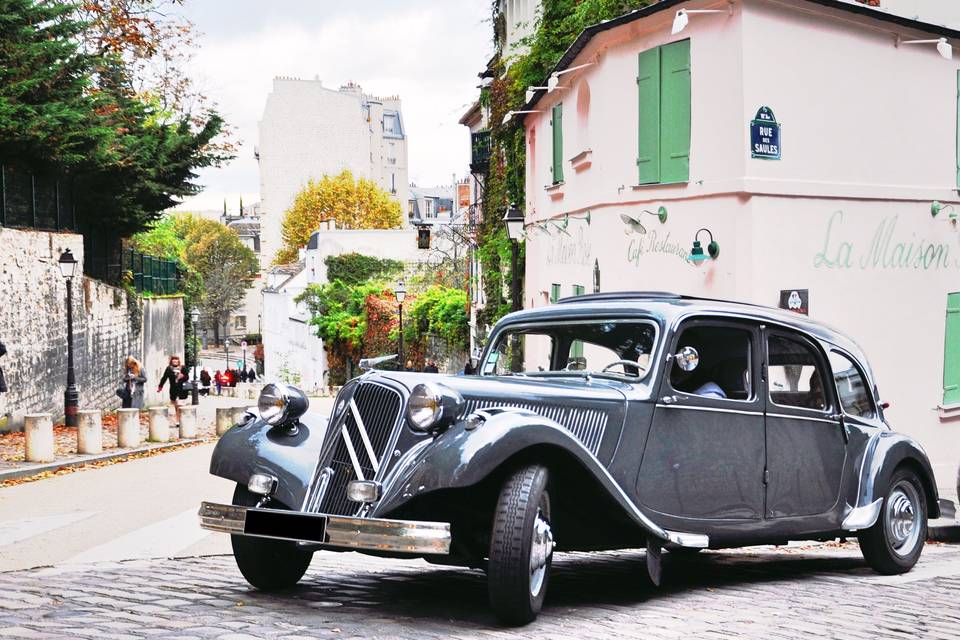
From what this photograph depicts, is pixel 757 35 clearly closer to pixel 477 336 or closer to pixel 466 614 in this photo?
pixel 466 614

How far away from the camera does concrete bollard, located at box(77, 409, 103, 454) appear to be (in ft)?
62.1

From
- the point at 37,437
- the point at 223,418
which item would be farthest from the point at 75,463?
the point at 223,418

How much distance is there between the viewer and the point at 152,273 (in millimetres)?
39531

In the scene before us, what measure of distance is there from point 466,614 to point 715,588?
202 cm

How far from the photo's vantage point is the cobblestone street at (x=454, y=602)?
5.57 m

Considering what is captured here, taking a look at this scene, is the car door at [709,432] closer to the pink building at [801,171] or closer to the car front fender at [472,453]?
the car front fender at [472,453]

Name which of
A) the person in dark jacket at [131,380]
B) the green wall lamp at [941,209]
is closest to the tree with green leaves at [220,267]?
the person in dark jacket at [131,380]

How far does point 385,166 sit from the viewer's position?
4355 inches

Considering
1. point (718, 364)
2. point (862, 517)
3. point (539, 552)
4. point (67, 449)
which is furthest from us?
point (67, 449)

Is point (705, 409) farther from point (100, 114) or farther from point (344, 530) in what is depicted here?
point (100, 114)

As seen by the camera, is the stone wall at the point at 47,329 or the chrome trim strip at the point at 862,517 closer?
the chrome trim strip at the point at 862,517

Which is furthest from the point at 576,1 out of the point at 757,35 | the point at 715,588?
the point at 715,588

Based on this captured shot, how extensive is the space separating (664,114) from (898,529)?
27.4ft

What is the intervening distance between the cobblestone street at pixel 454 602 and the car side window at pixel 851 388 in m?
1.16
